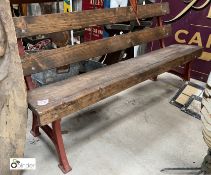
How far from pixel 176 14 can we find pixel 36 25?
224 centimetres

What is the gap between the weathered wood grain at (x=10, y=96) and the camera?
55.1 inches

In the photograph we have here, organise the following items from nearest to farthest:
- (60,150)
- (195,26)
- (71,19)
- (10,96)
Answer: (10,96) → (60,150) → (71,19) → (195,26)

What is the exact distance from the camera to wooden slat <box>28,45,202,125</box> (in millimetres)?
1558

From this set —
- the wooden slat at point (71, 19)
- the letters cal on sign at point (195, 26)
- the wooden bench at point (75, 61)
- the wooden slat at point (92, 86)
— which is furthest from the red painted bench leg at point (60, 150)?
the letters cal on sign at point (195, 26)

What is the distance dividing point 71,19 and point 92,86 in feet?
2.09

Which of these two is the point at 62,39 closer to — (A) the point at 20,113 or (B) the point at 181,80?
(B) the point at 181,80

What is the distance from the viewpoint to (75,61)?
2.12m

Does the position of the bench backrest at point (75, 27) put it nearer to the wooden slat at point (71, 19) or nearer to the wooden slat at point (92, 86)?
the wooden slat at point (71, 19)

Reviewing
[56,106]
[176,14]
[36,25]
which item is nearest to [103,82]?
[56,106]

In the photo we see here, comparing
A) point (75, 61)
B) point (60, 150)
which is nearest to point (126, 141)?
point (60, 150)

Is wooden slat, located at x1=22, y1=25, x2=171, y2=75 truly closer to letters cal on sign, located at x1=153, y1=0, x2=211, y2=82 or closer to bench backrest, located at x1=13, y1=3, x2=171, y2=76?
bench backrest, located at x1=13, y1=3, x2=171, y2=76

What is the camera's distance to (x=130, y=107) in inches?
106

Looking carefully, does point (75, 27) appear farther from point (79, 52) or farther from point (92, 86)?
point (92, 86)

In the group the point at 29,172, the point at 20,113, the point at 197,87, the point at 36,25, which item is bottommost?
the point at 29,172
